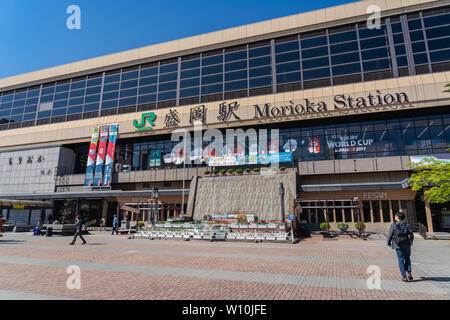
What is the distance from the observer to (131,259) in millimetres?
11250

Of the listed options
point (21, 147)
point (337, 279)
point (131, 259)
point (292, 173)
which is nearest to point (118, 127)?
point (21, 147)

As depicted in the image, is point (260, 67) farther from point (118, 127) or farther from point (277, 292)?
point (277, 292)

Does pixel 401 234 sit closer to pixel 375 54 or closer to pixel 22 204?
pixel 375 54

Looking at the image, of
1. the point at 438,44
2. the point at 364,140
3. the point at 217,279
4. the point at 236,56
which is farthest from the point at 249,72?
the point at 217,279

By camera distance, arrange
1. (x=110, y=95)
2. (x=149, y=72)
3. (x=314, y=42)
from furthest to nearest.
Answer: (x=110, y=95), (x=149, y=72), (x=314, y=42)

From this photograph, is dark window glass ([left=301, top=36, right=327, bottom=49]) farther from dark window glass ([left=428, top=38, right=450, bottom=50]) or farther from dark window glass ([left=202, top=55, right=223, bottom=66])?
dark window glass ([left=202, top=55, right=223, bottom=66])

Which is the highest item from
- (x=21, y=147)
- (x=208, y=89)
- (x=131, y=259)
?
(x=208, y=89)

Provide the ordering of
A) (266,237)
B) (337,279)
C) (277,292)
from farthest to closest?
1. (266,237)
2. (337,279)
3. (277,292)

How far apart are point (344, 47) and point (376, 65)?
4934mm

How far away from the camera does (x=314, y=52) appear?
3788 centimetres

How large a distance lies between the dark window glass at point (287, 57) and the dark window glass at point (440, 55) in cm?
1605

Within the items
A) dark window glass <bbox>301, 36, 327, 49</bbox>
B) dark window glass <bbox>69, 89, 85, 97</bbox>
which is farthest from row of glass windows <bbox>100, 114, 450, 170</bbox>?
dark window glass <bbox>69, 89, 85, 97</bbox>
